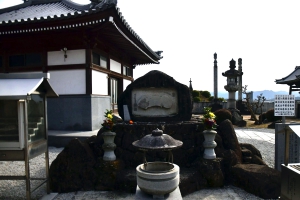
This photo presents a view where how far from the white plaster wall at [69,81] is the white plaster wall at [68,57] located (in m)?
0.42

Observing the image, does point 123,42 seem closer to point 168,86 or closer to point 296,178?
point 168,86

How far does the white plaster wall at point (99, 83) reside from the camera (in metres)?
9.77

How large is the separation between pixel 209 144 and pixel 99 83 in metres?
6.63

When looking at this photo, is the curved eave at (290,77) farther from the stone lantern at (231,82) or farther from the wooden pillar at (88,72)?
the wooden pillar at (88,72)

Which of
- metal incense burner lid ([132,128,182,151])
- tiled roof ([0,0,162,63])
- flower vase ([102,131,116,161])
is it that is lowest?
flower vase ([102,131,116,161])

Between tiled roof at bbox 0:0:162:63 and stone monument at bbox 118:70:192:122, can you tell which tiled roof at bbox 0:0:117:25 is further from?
stone monument at bbox 118:70:192:122

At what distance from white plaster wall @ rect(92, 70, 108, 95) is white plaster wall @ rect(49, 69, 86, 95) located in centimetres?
51

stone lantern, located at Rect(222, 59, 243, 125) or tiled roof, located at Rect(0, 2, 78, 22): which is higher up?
tiled roof, located at Rect(0, 2, 78, 22)

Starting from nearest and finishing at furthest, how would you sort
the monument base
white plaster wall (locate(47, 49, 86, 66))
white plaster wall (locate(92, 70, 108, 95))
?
the monument base
white plaster wall (locate(47, 49, 86, 66))
white plaster wall (locate(92, 70, 108, 95))

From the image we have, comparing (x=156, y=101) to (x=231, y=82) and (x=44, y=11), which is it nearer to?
(x=44, y=11)

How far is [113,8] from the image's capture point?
752 centimetres

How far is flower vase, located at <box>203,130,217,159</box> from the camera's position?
5.46 meters

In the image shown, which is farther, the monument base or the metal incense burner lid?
the monument base

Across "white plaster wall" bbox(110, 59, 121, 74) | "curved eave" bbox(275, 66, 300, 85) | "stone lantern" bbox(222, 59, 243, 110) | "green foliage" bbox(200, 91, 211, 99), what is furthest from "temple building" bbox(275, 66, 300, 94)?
"white plaster wall" bbox(110, 59, 121, 74)
